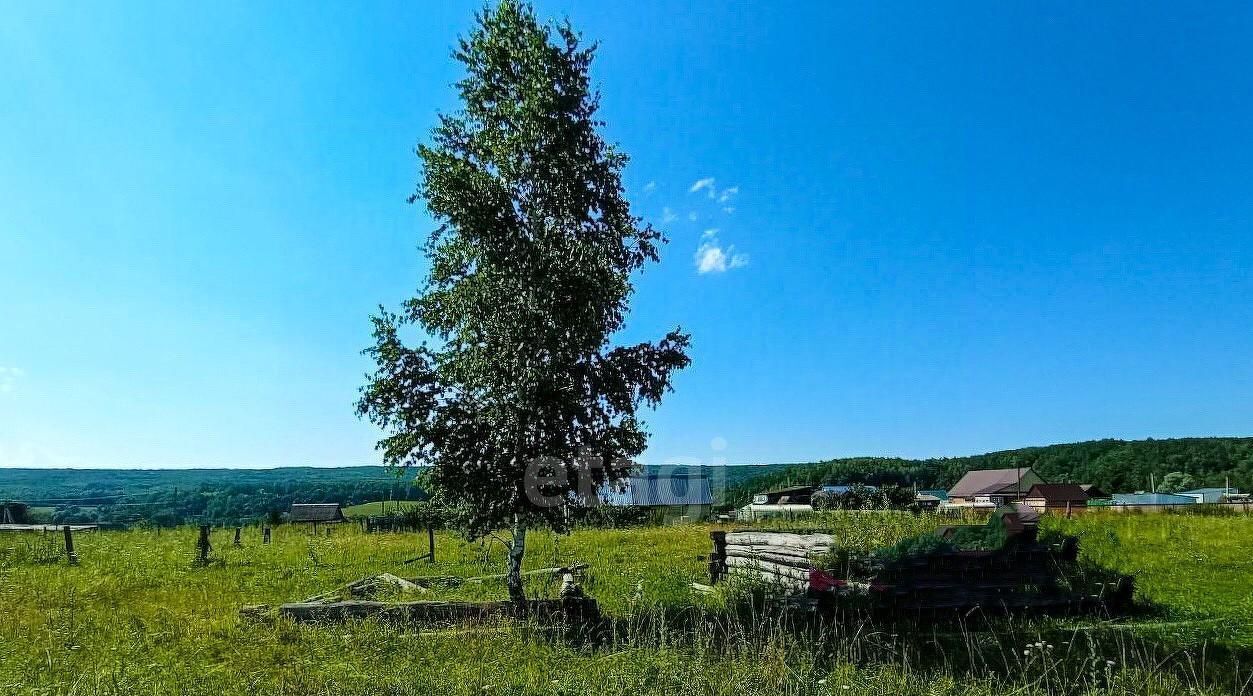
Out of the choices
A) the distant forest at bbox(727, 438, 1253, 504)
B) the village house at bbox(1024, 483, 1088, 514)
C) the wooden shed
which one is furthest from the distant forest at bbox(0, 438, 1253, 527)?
the village house at bbox(1024, 483, 1088, 514)

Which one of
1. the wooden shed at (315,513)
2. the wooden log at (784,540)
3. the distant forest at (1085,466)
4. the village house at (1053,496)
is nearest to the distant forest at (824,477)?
the distant forest at (1085,466)

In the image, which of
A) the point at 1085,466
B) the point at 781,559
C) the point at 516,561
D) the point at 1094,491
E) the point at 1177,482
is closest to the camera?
Result: the point at 516,561

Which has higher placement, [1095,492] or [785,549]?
[785,549]

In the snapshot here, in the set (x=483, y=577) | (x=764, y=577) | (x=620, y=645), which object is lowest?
(x=483, y=577)

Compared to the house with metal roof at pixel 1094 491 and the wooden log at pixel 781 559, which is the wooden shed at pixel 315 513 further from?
the house with metal roof at pixel 1094 491

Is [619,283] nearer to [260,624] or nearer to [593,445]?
[593,445]

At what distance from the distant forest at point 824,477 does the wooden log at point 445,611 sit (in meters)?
72.5

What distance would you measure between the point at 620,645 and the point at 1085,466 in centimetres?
12984

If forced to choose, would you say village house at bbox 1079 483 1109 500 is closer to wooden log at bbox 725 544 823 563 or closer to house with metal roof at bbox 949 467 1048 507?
house with metal roof at bbox 949 467 1048 507

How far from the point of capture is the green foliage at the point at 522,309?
42.1ft

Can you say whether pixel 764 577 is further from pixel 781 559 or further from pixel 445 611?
pixel 445 611

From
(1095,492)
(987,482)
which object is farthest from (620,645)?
(1095,492)

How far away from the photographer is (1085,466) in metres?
114

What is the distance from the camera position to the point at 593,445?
43.8ft
